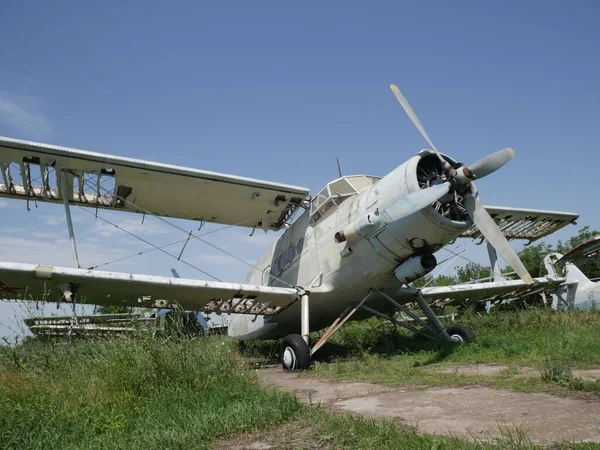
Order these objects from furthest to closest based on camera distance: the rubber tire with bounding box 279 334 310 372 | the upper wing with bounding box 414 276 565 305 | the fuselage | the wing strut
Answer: the upper wing with bounding box 414 276 565 305 → the wing strut → the rubber tire with bounding box 279 334 310 372 → the fuselage

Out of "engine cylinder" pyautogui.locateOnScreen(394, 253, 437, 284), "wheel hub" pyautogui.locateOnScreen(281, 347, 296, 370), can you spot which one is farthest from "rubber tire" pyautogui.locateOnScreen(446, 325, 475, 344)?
"wheel hub" pyautogui.locateOnScreen(281, 347, 296, 370)

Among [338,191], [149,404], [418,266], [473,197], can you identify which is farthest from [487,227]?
[149,404]

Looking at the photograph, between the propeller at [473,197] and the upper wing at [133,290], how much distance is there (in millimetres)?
3295

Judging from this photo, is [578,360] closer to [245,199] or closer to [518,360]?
[518,360]

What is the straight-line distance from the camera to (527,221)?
14.4 metres

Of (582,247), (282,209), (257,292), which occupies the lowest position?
(257,292)

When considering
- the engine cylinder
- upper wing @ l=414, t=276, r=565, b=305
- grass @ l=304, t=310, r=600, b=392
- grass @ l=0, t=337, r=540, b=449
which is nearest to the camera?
grass @ l=0, t=337, r=540, b=449

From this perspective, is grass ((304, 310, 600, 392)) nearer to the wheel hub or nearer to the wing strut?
the wheel hub

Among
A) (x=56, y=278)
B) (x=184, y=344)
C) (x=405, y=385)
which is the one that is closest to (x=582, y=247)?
(x=405, y=385)

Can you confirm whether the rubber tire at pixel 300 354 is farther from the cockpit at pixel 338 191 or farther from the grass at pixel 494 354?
the cockpit at pixel 338 191

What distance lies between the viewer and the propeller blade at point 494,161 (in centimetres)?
762

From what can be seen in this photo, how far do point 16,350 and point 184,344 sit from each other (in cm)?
217

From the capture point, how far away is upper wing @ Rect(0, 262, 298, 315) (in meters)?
8.09

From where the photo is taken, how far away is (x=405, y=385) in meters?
5.62
